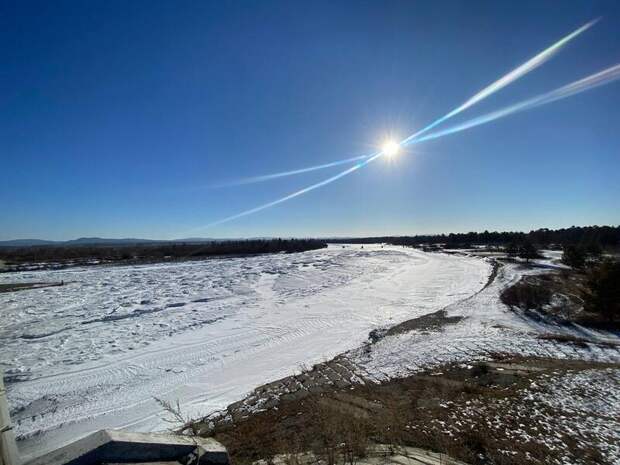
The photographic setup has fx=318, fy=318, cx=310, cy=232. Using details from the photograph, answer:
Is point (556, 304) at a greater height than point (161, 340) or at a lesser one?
greater

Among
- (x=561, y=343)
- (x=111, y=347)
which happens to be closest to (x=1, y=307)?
(x=111, y=347)

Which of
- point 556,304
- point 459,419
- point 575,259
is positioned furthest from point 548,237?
point 459,419

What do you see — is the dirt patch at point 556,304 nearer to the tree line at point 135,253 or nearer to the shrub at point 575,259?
the shrub at point 575,259

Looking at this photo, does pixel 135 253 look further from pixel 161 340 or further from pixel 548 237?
pixel 548 237

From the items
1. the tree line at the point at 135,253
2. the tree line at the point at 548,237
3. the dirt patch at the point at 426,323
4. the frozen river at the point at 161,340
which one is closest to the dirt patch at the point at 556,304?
the frozen river at the point at 161,340

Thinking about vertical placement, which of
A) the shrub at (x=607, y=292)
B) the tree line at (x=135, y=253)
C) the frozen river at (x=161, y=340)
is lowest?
the frozen river at (x=161, y=340)

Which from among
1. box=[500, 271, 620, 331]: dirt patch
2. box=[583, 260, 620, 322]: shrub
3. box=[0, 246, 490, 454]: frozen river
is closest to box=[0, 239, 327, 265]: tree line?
box=[0, 246, 490, 454]: frozen river

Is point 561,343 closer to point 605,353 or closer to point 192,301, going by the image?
point 605,353

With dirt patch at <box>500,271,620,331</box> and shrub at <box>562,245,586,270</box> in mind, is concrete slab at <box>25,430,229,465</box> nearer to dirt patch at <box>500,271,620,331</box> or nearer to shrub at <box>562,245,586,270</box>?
dirt patch at <box>500,271,620,331</box>
